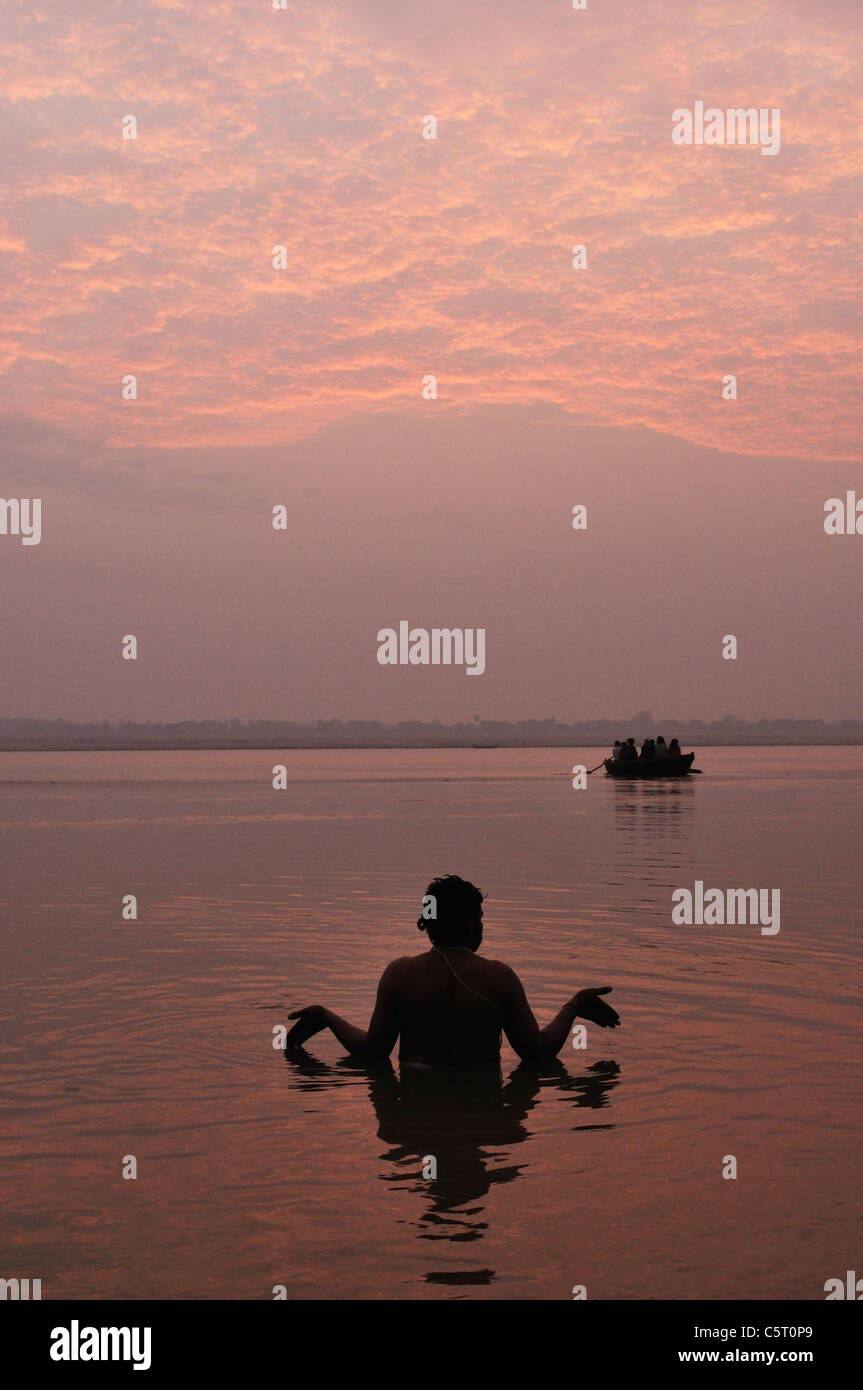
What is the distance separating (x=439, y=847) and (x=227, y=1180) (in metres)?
22.2

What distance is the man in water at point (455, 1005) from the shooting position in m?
9.25

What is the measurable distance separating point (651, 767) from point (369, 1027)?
2499 inches

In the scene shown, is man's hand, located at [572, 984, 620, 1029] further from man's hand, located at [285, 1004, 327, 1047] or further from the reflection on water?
man's hand, located at [285, 1004, 327, 1047]

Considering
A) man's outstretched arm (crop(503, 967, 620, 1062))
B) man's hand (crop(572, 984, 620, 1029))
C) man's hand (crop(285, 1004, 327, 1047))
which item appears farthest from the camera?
man's hand (crop(285, 1004, 327, 1047))

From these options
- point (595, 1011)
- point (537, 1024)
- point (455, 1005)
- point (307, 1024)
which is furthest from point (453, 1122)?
point (307, 1024)

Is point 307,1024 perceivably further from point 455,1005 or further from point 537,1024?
point 537,1024

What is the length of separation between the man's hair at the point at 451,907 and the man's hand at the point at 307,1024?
1638 millimetres

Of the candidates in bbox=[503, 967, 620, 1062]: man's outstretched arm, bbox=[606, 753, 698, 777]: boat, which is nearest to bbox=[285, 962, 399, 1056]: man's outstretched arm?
bbox=[503, 967, 620, 1062]: man's outstretched arm

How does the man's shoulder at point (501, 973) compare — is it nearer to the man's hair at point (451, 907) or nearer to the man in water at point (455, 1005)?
the man in water at point (455, 1005)

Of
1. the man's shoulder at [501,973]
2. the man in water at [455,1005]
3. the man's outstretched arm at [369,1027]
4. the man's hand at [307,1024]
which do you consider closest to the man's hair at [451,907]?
the man in water at [455,1005]

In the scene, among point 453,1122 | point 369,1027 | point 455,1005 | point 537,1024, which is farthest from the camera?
point 369,1027

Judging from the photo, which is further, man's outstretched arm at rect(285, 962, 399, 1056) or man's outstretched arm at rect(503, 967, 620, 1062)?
man's outstretched arm at rect(285, 962, 399, 1056)

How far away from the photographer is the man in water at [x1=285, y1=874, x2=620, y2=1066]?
30.3 ft

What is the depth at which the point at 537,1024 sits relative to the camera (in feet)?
32.8
